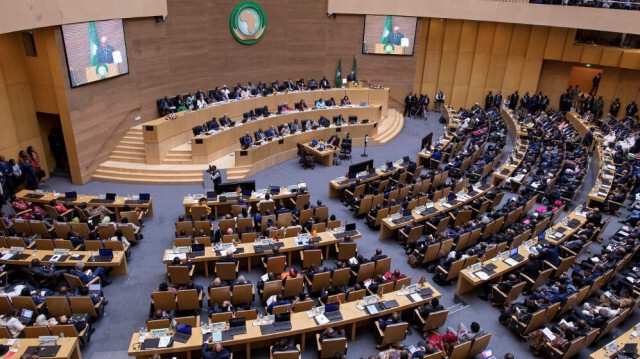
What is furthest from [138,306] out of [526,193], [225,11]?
[225,11]

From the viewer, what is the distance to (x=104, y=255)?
11.7 m

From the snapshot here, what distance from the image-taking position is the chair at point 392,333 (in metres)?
9.64

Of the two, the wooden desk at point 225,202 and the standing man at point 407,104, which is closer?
the wooden desk at point 225,202

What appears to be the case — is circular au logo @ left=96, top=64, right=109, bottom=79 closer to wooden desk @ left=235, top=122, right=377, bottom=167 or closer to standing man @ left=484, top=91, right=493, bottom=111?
wooden desk @ left=235, top=122, right=377, bottom=167

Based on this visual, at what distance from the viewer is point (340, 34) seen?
26172 millimetres

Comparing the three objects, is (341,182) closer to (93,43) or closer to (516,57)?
(93,43)

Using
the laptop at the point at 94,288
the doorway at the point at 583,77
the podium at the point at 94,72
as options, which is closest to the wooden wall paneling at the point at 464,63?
the doorway at the point at 583,77

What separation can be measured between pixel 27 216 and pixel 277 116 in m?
11.2

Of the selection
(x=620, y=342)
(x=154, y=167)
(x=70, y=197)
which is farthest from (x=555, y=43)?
(x=70, y=197)

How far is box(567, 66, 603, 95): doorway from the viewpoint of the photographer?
28547mm

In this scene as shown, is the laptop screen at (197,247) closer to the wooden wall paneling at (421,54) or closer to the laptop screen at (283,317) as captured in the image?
the laptop screen at (283,317)

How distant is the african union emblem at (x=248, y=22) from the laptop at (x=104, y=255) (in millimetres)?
14437

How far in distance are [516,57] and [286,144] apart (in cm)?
1596

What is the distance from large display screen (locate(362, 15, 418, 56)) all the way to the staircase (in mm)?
13818
